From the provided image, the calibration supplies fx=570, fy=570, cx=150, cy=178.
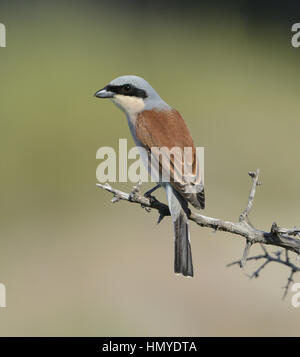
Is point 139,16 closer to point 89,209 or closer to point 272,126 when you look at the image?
point 272,126

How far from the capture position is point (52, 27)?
859 cm

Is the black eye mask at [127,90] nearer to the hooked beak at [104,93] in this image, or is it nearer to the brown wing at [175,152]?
the hooked beak at [104,93]

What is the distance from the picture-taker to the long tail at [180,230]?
3.13 metres

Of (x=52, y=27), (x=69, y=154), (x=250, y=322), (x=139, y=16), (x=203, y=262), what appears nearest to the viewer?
(x=250, y=322)

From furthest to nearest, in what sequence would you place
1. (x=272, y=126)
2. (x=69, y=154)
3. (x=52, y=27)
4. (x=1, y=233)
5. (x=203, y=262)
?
(x=52, y=27)
(x=272, y=126)
(x=69, y=154)
(x=1, y=233)
(x=203, y=262)

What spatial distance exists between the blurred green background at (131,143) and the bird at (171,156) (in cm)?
156

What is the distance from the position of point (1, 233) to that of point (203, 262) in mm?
2189

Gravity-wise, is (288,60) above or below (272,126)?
above

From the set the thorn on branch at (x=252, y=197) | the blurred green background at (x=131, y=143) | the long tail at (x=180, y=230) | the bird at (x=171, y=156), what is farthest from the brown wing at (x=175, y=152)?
the blurred green background at (x=131, y=143)

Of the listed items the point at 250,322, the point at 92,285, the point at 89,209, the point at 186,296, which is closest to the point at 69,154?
the point at 89,209

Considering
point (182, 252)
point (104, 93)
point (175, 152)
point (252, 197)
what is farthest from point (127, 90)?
point (252, 197)

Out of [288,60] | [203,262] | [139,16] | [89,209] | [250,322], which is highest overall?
[139,16]

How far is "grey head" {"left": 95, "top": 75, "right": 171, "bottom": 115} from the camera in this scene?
3338 mm

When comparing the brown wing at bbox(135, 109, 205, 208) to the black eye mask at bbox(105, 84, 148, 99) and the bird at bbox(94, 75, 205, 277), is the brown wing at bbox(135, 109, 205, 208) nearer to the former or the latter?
the bird at bbox(94, 75, 205, 277)
